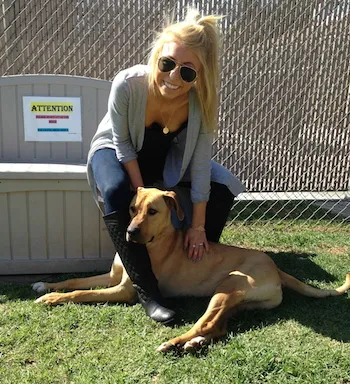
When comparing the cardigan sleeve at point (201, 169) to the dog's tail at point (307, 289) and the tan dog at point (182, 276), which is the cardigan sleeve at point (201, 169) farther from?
the dog's tail at point (307, 289)

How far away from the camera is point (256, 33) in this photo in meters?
5.25

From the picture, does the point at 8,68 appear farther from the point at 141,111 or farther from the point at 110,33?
the point at 141,111

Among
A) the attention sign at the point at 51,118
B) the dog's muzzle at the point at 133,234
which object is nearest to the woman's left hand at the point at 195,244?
the dog's muzzle at the point at 133,234

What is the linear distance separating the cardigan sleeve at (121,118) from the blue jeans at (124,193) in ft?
0.29

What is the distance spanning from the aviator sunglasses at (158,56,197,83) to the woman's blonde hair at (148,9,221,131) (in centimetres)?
8

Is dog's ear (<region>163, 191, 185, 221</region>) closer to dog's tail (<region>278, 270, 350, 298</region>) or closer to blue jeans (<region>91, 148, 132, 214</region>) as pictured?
blue jeans (<region>91, 148, 132, 214</region>)

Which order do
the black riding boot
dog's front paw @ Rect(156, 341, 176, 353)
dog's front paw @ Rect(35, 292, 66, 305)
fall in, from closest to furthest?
dog's front paw @ Rect(156, 341, 176, 353), the black riding boot, dog's front paw @ Rect(35, 292, 66, 305)

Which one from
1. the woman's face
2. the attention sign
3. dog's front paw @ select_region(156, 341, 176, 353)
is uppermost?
the woman's face

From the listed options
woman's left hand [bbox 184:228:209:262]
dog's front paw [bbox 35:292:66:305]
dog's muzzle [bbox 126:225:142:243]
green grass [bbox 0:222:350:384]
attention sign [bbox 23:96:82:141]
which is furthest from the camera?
attention sign [bbox 23:96:82:141]

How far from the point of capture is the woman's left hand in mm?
3006

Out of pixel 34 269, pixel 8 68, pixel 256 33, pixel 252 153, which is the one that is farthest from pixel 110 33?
pixel 34 269

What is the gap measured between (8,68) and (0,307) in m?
2.82

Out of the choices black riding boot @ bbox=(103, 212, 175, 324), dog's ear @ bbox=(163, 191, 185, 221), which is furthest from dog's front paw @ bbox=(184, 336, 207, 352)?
dog's ear @ bbox=(163, 191, 185, 221)

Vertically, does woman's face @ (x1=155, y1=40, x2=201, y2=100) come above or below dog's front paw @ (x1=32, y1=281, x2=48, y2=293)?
above
